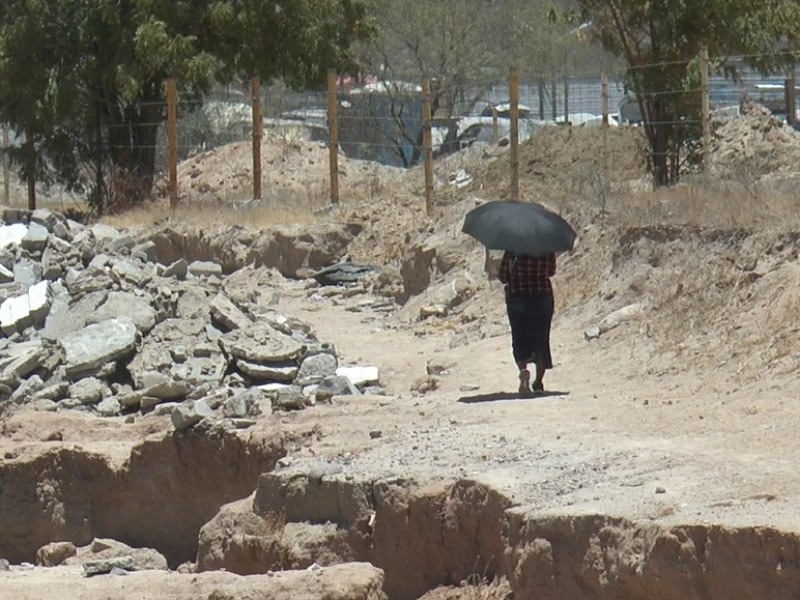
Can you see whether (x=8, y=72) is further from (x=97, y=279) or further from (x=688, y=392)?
(x=688, y=392)

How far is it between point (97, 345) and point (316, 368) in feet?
6.31

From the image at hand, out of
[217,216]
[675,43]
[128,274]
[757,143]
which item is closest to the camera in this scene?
[128,274]

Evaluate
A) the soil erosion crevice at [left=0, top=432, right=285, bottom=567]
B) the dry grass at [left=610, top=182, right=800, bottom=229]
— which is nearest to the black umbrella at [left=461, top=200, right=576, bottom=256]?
the soil erosion crevice at [left=0, top=432, right=285, bottom=567]

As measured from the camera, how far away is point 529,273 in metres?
11.7

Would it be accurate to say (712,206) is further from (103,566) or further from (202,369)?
(103,566)

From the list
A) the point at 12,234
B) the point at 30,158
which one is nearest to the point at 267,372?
the point at 12,234

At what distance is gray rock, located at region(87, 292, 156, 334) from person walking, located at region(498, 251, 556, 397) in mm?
3973

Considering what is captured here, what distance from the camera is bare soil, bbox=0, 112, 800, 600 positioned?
8.30 m

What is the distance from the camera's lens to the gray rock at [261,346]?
13641 millimetres

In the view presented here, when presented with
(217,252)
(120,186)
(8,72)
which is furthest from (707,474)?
(8,72)

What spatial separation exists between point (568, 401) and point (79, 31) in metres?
15.8

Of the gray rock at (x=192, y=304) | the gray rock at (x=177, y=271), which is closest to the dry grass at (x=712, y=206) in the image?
the gray rock at (x=192, y=304)

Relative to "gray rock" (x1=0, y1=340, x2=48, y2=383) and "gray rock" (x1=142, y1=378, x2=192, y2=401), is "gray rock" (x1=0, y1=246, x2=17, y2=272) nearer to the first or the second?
"gray rock" (x1=0, y1=340, x2=48, y2=383)

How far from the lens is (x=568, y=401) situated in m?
11.6
